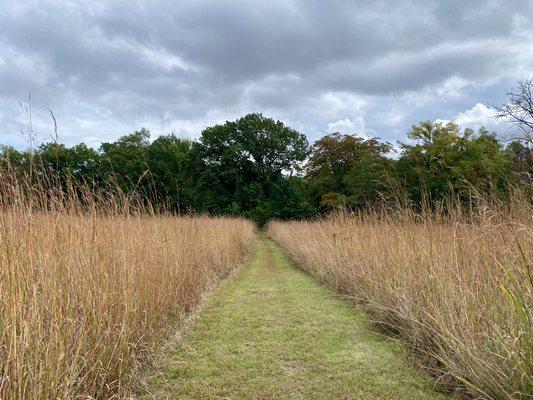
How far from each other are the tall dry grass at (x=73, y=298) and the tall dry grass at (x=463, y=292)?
2.41 meters

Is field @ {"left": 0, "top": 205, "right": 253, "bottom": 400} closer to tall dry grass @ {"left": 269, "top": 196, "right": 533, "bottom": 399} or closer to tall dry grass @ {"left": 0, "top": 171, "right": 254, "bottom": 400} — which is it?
tall dry grass @ {"left": 0, "top": 171, "right": 254, "bottom": 400}

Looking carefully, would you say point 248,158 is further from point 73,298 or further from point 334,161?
point 73,298

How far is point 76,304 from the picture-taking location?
2395 mm

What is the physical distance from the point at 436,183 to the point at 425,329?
1574cm

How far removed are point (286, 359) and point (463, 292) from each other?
1759 millimetres

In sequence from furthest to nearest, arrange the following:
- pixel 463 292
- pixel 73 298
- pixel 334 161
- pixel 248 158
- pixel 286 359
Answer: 1. pixel 248 158
2. pixel 334 161
3. pixel 286 359
4. pixel 463 292
5. pixel 73 298

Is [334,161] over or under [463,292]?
over

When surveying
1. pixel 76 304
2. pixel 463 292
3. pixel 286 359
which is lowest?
pixel 286 359

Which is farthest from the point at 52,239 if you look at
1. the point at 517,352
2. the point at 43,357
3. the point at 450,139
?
the point at 450,139

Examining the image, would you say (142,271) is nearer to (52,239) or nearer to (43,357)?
(52,239)

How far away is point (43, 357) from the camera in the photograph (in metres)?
1.89

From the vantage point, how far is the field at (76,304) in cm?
184

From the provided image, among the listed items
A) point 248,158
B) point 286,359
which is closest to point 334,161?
point 248,158

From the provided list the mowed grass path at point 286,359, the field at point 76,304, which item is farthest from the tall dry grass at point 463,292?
the field at point 76,304
